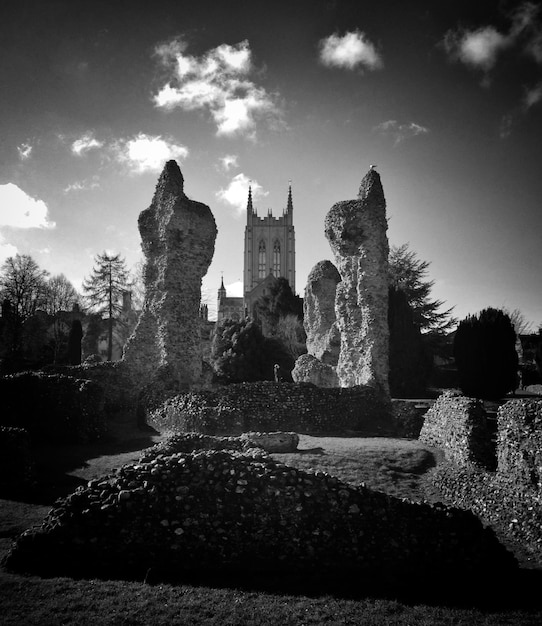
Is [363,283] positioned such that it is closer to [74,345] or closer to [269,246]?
[74,345]

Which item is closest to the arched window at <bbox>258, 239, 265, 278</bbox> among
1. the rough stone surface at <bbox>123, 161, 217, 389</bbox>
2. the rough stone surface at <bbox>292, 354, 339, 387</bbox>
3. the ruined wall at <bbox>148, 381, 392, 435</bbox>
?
the rough stone surface at <bbox>292, 354, 339, 387</bbox>

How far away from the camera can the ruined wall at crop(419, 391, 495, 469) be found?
11023 millimetres

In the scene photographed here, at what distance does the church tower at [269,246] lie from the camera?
115500 mm

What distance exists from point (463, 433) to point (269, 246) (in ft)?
355

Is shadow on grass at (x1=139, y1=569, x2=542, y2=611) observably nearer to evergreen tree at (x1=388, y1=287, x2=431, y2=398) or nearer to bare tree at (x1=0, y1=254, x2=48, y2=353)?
evergreen tree at (x1=388, y1=287, x2=431, y2=398)

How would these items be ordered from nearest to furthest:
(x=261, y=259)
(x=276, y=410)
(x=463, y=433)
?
(x=463, y=433)
(x=276, y=410)
(x=261, y=259)

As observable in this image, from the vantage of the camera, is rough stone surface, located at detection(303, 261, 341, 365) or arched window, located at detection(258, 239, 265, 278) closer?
rough stone surface, located at detection(303, 261, 341, 365)

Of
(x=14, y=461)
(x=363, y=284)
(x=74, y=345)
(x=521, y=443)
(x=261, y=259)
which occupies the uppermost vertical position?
(x=261, y=259)

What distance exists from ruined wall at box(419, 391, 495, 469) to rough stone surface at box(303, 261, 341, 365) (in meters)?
15.0

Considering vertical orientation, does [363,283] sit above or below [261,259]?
below

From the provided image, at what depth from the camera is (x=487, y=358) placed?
24.0 metres

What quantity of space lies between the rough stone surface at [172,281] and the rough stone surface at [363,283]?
7061 mm

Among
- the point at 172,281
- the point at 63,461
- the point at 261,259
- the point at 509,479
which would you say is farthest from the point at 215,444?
the point at 261,259

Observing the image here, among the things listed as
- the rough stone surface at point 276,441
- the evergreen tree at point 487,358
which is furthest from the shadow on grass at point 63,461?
the evergreen tree at point 487,358
